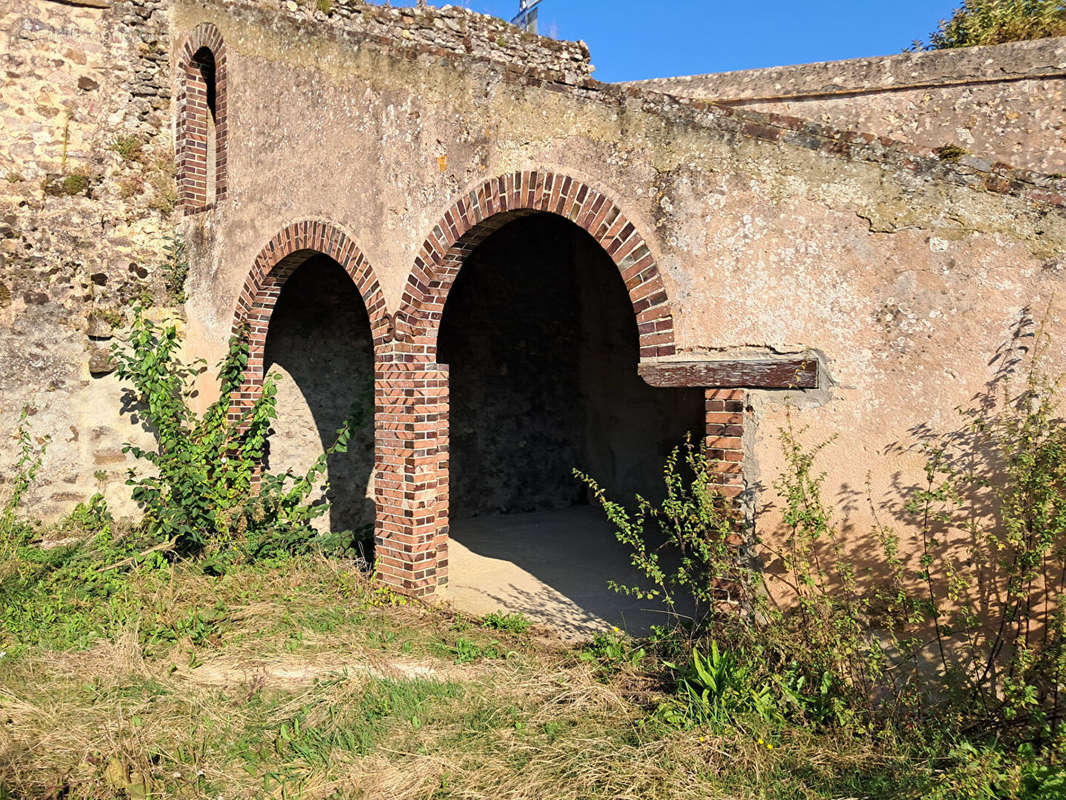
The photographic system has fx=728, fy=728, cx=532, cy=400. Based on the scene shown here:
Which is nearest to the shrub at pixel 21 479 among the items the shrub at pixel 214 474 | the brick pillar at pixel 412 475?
the shrub at pixel 214 474

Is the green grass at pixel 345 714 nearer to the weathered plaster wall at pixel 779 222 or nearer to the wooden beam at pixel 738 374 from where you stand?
the weathered plaster wall at pixel 779 222

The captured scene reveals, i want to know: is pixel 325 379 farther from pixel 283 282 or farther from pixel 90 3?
pixel 90 3

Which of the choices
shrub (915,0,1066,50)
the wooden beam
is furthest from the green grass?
shrub (915,0,1066,50)

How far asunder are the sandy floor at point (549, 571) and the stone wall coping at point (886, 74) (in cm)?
454

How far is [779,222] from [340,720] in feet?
11.0

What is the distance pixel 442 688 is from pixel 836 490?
2306 millimetres

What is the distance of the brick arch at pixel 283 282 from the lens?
5.54 metres

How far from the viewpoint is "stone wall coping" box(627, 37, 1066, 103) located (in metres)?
Result: 5.50

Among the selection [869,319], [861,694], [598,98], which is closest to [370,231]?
[598,98]

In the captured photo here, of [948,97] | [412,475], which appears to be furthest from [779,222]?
[948,97]

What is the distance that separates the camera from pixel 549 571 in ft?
22.2

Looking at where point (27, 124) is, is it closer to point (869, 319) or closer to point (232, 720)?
point (232, 720)

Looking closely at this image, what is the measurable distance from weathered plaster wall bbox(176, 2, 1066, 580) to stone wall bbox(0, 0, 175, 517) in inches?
123

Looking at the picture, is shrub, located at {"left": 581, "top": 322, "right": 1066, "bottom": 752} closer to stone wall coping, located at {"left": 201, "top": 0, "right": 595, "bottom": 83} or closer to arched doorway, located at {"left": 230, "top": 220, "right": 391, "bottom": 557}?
arched doorway, located at {"left": 230, "top": 220, "right": 391, "bottom": 557}
